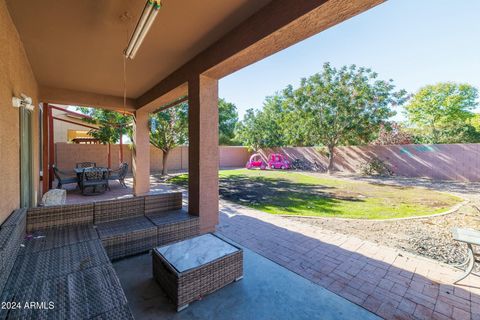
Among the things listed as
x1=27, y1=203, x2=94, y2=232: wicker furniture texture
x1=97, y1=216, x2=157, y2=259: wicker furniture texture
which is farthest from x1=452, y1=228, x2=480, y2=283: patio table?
x1=27, y1=203, x2=94, y2=232: wicker furniture texture

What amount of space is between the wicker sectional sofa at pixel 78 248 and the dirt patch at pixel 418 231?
9.18ft

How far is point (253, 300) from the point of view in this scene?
204 cm

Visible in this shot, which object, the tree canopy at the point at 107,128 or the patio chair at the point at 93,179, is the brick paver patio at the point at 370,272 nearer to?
the patio chair at the point at 93,179

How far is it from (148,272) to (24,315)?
1.30 meters

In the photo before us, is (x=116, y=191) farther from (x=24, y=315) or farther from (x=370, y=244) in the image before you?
(x=370, y=244)

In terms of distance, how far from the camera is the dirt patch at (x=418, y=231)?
3.10m

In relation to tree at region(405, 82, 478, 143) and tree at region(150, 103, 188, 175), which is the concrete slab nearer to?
tree at region(150, 103, 188, 175)

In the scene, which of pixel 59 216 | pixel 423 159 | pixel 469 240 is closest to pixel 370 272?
Result: pixel 469 240

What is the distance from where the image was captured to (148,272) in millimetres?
2459

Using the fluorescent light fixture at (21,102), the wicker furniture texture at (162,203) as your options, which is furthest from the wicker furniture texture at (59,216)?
the fluorescent light fixture at (21,102)

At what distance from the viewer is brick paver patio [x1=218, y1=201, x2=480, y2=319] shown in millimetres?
1987

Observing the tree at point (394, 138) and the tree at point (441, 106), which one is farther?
the tree at point (441, 106)

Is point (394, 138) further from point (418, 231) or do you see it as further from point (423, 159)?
point (418, 231)

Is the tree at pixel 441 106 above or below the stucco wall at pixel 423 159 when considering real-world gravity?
above
